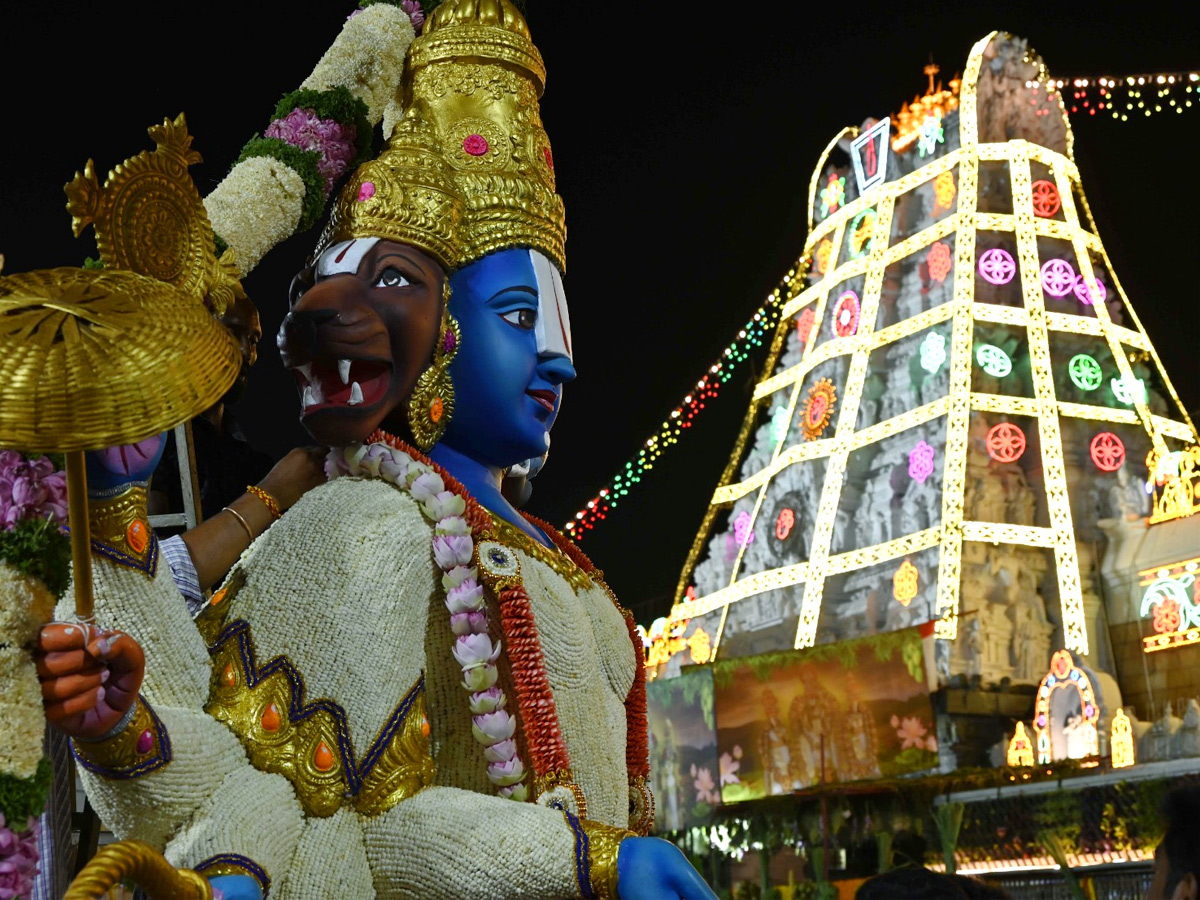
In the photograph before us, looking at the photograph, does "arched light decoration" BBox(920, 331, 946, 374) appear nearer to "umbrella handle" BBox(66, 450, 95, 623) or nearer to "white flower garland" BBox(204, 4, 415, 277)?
"white flower garland" BBox(204, 4, 415, 277)

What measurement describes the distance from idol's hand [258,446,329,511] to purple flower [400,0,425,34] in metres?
Answer: 1.25

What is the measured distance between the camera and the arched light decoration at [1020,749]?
19203mm

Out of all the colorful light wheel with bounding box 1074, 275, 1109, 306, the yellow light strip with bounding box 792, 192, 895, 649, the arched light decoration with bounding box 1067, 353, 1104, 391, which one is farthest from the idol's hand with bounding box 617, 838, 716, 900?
the colorful light wheel with bounding box 1074, 275, 1109, 306

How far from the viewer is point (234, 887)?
2561mm

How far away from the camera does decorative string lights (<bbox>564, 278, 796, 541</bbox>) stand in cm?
1950

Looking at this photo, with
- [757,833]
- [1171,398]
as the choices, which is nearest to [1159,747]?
[757,833]

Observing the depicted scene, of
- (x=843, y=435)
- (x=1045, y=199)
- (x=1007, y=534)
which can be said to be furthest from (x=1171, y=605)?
(x=1045, y=199)

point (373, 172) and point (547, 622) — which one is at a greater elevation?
point (373, 172)

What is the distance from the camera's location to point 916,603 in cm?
2183

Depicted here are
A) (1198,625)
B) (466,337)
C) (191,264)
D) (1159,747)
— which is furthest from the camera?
(1198,625)

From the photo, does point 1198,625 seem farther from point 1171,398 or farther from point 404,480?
point 404,480

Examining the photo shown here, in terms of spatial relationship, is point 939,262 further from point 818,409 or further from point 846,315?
point 818,409

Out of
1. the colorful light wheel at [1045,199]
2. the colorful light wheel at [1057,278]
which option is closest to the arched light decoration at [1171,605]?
the colorful light wheel at [1057,278]

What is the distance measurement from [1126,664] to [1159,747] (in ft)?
9.38
